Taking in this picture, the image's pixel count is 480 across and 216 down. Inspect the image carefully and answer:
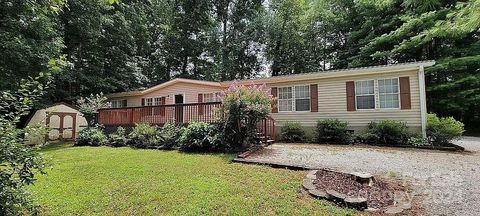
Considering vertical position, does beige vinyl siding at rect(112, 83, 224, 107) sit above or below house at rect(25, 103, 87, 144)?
above

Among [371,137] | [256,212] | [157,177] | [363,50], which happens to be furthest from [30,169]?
[363,50]

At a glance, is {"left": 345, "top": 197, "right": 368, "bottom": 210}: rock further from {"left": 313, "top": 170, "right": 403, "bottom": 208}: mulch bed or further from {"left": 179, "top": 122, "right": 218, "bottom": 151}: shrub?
{"left": 179, "top": 122, "right": 218, "bottom": 151}: shrub

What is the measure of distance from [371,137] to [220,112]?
19.5ft

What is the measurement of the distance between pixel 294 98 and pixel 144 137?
6.92 m

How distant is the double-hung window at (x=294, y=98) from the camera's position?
1243cm

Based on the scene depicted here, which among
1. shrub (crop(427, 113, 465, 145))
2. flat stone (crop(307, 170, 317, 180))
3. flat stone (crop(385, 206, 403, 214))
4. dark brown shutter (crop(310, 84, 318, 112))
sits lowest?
flat stone (crop(385, 206, 403, 214))

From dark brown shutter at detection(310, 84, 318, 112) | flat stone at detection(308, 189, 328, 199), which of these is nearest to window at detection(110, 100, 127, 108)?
dark brown shutter at detection(310, 84, 318, 112)

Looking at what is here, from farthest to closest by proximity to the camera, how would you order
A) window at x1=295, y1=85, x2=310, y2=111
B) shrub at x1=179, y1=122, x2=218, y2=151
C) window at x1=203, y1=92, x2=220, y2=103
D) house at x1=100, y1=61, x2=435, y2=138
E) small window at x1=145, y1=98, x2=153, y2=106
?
small window at x1=145, y1=98, x2=153, y2=106 < window at x1=203, y1=92, x2=220, y2=103 < window at x1=295, y1=85, x2=310, y2=111 < house at x1=100, y1=61, x2=435, y2=138 < shrub at x1=179, y1=122, x2=218, y2=151

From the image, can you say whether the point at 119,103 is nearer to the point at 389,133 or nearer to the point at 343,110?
the point at 343,110

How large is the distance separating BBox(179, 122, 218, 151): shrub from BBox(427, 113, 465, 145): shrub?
7742 millimetres

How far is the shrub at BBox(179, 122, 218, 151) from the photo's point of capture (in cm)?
869

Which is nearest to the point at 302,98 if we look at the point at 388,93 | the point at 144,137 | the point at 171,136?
the point at 388,93

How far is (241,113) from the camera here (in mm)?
8367

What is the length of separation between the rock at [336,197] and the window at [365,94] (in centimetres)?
→ 789
